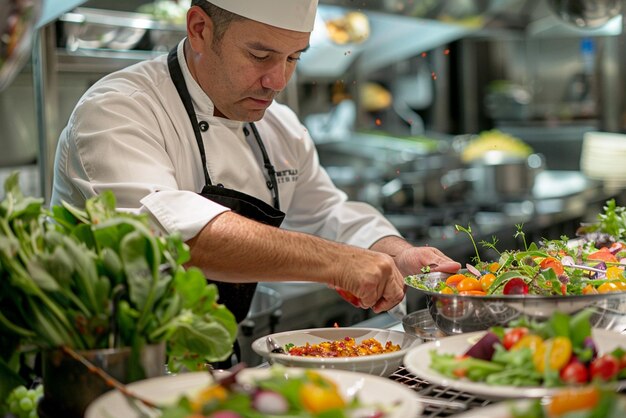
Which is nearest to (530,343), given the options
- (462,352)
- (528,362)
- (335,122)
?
(528,362)

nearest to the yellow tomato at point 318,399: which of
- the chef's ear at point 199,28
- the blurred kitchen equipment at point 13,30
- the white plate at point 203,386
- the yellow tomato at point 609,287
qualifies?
the white plate at point 203,386

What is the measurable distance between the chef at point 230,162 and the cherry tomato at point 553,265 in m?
0.25

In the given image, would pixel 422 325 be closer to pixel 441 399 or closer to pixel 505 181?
pixel 441 399

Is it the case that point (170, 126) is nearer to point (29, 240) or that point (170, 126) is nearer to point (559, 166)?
point (29, 240)

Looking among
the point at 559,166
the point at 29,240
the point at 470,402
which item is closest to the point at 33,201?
the point at 29,240

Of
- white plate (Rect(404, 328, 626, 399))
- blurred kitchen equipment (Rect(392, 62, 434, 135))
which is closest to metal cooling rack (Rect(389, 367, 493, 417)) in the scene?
white plate (Rect(404, 328, 626, 399))

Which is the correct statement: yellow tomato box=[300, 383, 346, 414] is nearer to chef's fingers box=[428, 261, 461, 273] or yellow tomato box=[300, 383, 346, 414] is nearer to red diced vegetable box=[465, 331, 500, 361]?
red diced vegetable box=[465, 331, 500, 361]

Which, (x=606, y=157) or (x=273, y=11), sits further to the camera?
(x=606, y=157)

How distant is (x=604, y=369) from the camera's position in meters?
1.42

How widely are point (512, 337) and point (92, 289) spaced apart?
731 mm

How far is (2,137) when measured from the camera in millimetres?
4520

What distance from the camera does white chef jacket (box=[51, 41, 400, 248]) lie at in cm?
210

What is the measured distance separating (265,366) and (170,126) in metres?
0.82

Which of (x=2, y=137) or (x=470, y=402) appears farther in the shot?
(x=2, y=137)
